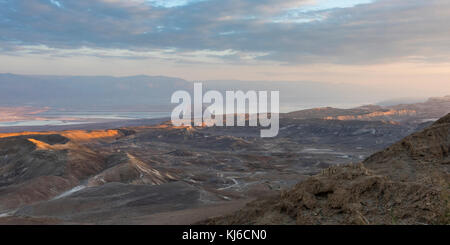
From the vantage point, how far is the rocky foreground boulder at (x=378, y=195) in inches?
301

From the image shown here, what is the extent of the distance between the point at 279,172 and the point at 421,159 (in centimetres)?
4511

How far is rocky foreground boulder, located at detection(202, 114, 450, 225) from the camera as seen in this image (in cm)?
764

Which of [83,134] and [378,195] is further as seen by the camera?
[83,134]

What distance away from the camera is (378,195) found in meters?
8.47

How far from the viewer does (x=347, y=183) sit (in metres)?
9.04

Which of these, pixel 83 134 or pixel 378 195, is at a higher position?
pixel 378 195

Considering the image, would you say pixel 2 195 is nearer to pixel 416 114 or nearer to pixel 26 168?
pixel 26 168

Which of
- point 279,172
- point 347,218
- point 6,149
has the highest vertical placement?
point 347,218

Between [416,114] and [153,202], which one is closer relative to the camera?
[153,202]

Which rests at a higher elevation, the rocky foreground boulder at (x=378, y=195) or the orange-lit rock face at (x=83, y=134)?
the rocky foreground boulder at (x=378, y=195)

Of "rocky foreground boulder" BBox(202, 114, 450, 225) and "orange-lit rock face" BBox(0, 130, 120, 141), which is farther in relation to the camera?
"orange-lit rock face" BBox(0, 130, 120, 141)

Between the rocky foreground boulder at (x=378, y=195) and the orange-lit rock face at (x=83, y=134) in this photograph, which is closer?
the rocky foreground boulder at (x=378, y=195)

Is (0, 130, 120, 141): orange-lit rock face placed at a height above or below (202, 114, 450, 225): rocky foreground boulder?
below
